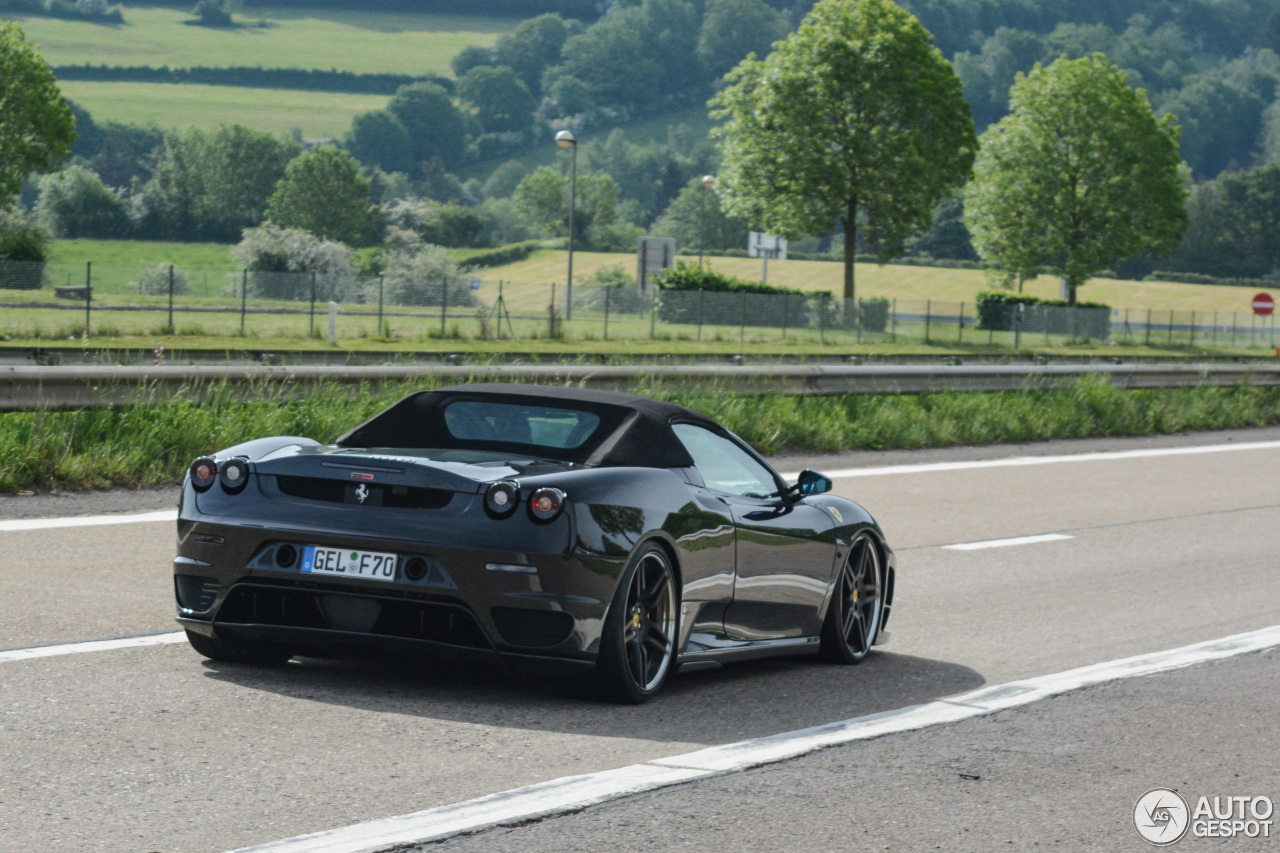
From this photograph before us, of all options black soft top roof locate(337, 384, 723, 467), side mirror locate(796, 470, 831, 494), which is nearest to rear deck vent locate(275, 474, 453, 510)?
black soft top roof locate(337, 384, 723, 467)

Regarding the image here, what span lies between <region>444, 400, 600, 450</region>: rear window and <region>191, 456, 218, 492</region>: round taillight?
916 mm

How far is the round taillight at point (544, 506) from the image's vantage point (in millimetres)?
5633

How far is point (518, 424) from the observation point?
253 inches

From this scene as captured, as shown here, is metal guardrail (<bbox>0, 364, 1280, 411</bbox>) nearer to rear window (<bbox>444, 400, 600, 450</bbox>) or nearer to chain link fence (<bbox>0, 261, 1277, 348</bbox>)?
rear window (<bbox>444, 400, 600, 450</bbox>)

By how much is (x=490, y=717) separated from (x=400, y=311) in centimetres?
4135

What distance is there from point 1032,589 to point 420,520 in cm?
517

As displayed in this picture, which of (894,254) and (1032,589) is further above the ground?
(894,254)

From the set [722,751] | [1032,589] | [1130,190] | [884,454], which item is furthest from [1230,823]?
[1130,190]

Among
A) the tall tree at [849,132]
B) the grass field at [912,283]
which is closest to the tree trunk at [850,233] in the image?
the tall tree at [849,132]

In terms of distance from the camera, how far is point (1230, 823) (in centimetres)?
496

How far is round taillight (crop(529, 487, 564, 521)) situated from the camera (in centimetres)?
563

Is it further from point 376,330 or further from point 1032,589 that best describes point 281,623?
point 376,330

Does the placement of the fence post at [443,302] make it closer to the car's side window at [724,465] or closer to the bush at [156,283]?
the bush at [156,283]

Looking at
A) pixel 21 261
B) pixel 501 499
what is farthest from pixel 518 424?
pixel 21 261
